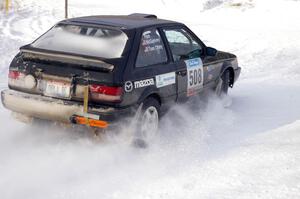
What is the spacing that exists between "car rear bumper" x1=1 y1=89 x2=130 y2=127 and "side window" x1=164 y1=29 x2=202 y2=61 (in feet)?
4.81

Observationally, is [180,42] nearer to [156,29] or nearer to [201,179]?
[156,29]

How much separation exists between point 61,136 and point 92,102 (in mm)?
837

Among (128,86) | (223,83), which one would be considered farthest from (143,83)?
(223,83)

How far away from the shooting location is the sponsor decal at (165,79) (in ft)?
19.0

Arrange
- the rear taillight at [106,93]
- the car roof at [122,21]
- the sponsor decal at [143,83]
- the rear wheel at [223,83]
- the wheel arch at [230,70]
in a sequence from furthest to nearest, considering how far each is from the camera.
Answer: the rear wheel at [223,83] < the wheel arch at [230,70] < the car roof at [122,21] < the sponsor decal at [143,83] < the rear taillight at [106,93]

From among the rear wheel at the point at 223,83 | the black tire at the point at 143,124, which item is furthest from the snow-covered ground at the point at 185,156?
the rear wheel at the point at 223,83

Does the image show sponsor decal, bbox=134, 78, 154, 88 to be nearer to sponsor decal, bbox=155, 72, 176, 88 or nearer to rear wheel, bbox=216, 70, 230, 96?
sponsor decal, bbox=155, 72, 176, 88

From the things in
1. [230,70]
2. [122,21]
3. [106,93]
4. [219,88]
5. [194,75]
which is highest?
[122,21]

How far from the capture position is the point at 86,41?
5594 millimetres

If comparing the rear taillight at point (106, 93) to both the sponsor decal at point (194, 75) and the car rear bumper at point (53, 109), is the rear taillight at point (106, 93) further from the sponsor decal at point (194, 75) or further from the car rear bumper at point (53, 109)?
the sponsor decal at point (194, 75)

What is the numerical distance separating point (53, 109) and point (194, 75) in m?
2.23

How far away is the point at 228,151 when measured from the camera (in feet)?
18.6

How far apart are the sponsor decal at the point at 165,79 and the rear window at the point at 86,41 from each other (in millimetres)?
659

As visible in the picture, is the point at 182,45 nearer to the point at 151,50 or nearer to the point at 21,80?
the point at 151,50
